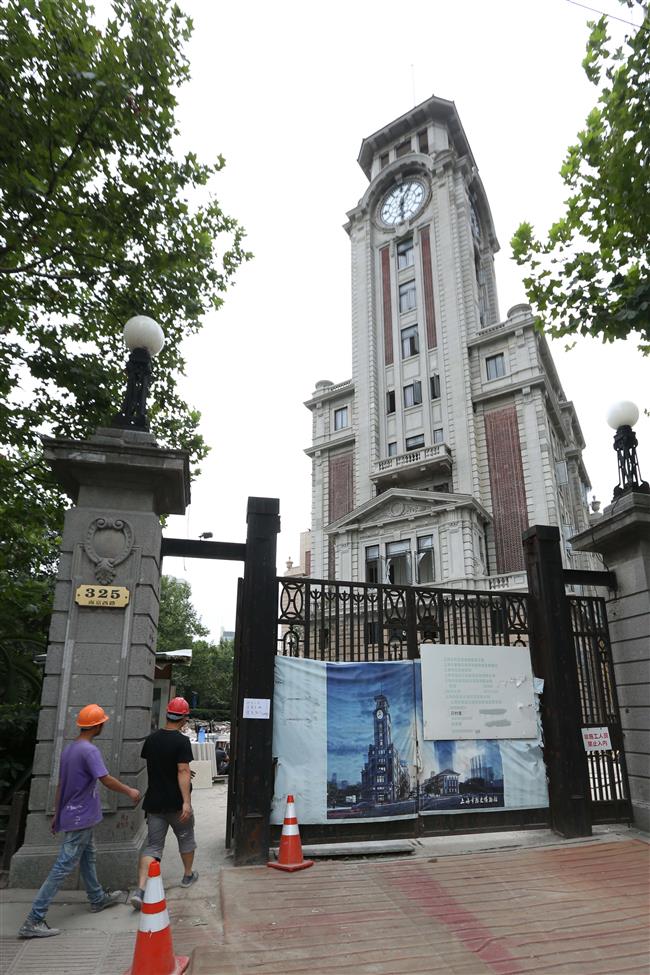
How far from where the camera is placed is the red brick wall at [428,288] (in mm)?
34219

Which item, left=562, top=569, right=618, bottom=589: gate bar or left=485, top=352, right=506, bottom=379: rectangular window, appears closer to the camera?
left=562, top=569, right=618, bottom=589: gate bar

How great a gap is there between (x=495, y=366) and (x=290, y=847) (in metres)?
29.2

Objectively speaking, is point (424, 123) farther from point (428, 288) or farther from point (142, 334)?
point (142, 334)

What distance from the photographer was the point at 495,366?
31.8 metres

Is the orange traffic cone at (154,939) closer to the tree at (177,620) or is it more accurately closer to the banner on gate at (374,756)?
the banner on gate at (374,756)

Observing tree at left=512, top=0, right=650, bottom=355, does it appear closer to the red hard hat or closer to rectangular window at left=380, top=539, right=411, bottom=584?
the red hard hat

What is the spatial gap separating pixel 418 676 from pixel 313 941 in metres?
3.77

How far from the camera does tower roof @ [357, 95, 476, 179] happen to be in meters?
39.1

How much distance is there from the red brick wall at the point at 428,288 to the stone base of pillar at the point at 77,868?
31666mm

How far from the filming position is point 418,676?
310 inches

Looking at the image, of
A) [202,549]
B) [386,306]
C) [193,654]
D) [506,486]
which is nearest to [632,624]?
[202,549]

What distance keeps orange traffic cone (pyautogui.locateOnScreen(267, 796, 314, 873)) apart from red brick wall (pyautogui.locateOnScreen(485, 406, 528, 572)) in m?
23.1

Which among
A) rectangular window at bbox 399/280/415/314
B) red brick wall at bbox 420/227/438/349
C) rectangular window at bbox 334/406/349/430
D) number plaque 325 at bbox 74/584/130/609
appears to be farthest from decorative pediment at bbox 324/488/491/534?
number plaque 325 at bbox 74/584/130/609

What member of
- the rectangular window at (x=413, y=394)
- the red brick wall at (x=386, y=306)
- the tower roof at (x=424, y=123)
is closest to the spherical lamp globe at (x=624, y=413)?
the rectangular window at (x=413, y=394)
